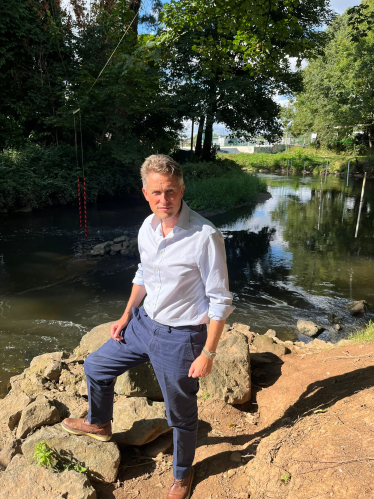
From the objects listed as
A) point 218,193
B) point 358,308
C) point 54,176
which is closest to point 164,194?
point 358,308

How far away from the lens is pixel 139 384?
136 inches

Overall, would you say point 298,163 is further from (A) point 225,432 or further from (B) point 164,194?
(B) point 164,194

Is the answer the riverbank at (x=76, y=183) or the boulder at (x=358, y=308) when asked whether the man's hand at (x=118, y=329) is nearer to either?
the boulder at (x=358, y=308)

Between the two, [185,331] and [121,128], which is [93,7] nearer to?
[121,128]

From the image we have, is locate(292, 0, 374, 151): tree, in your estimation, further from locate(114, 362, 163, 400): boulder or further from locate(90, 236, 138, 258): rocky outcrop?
locate(114, 362, 163, 400): boulder

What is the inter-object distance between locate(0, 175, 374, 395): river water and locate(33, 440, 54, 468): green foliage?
248cm

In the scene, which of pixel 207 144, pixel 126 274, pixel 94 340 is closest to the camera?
pixel 94 340

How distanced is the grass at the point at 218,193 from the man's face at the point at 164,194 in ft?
49.1

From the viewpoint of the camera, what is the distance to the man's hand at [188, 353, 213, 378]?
220 centimetres

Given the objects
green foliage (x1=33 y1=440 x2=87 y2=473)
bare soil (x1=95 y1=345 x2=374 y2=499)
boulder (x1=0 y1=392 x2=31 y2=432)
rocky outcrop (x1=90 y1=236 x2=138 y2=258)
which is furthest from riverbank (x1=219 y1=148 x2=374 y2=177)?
green foliage (x1=33 y1=440 x2=87 y2=473)

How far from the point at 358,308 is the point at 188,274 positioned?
594 centimetres

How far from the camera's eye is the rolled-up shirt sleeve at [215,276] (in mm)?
2160

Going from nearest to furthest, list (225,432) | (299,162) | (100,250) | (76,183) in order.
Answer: (225,432), (100,250), (76,183), (299,162)

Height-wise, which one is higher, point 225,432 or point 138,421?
point 138,421
